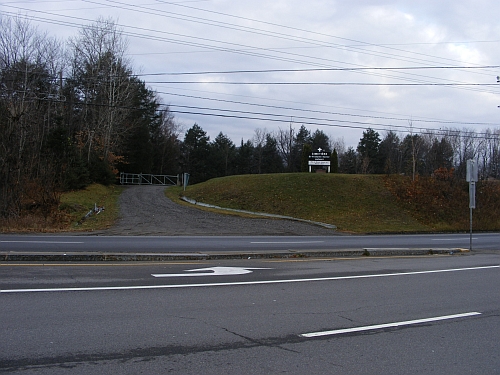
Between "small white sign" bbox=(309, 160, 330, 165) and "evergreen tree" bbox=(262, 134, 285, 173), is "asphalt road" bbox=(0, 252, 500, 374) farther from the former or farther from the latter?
"evergreen tree" bbox=(262, 134, 285, 173)

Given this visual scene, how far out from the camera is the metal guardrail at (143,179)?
200 ft

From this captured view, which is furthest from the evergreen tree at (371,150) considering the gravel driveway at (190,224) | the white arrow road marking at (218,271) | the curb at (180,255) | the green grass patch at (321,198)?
the white arrow road marking at (218,271)

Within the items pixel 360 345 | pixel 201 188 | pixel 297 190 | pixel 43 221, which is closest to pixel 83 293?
pixel 360 345

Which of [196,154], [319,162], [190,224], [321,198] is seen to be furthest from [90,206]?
[196,154]

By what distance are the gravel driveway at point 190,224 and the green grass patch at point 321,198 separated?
4.17 m

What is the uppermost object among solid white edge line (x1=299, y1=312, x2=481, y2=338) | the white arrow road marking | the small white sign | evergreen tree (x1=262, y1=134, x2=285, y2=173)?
evergreen tree (x1=262, y1=134, x2=285, y2=173)

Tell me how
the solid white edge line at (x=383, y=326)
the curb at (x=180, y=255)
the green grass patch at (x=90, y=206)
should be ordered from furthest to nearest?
the green grass patch at (x=90, y=206) < the curb at (x=180, y=255) < the solid white edge line at (x=383, y=326)

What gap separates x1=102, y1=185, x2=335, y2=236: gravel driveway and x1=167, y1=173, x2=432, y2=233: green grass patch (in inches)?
164

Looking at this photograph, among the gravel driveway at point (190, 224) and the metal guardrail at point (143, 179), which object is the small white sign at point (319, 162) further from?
the metal guardrail at point (143, 179)

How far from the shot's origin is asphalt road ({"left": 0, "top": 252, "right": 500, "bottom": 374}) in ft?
17.7

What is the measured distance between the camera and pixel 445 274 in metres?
12.3

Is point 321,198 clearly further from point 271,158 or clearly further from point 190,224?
point 271,158

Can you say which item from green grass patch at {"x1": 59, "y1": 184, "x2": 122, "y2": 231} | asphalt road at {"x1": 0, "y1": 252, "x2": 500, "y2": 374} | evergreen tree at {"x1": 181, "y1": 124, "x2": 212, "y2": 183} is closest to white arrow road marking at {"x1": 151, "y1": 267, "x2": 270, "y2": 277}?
asphalt road at {"x1": 0, "y1": 252, "x2": 500, "y2": 374}

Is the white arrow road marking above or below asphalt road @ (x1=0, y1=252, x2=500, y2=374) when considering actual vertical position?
below
